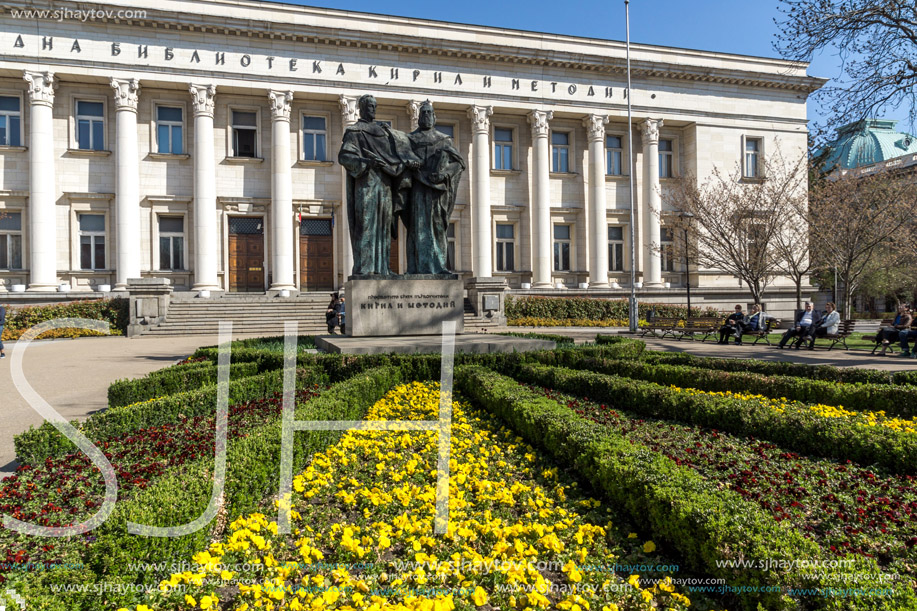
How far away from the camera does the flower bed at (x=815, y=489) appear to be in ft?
10.9

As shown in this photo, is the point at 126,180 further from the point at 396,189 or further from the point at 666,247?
the point at 666,247

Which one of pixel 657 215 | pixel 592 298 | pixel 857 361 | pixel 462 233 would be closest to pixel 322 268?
pixel 462 233

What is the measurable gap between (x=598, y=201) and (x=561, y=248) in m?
3.47

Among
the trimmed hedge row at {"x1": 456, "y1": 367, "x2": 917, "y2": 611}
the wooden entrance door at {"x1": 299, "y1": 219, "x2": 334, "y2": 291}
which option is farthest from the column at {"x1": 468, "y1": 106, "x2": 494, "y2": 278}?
the trimmed hedge row at {"x1": 456, "y1": 367, "x2": 917, "y2": 611}

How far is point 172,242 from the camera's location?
1098 inches

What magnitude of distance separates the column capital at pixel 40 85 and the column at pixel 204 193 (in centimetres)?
582

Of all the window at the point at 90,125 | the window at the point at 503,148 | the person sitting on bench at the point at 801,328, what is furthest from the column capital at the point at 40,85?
the person sitting on bench at the point at 801,328

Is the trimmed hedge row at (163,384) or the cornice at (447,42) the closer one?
the trimmed hedge row at (163,384)

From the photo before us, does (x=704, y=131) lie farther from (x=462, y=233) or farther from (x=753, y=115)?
(x=462, y=233)

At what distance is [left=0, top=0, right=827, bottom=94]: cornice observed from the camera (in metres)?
25.7

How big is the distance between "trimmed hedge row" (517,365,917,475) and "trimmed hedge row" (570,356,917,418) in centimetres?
126

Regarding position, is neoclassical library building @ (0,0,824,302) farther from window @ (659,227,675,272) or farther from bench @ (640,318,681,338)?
bench @ (640,318,681,338)

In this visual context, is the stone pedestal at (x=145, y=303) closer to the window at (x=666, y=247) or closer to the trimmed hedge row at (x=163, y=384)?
the trimmed hedge row at (x=163, y=384)

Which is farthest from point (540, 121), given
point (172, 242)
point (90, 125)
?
point (90, 125)
